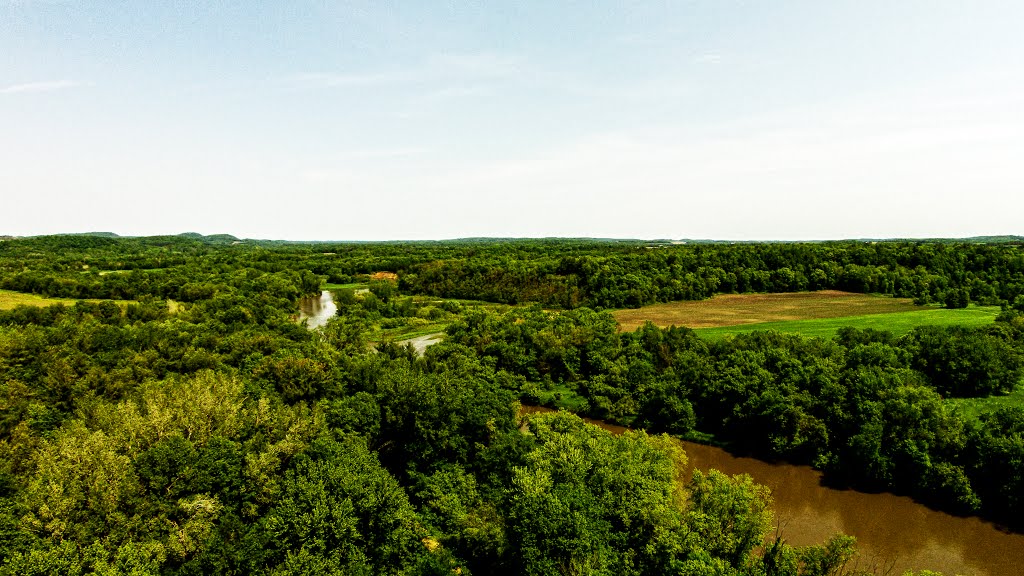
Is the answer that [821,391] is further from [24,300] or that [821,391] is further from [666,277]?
[24,300]

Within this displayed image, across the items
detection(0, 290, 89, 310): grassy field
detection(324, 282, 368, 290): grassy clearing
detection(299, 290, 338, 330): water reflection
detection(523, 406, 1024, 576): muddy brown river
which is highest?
detection(0, 290, 89, 310): grassy field

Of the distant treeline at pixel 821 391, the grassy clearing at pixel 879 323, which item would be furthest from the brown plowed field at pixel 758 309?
the distant treeline at pixel 821 391

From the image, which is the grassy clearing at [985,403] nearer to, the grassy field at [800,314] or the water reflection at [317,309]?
the grassy field at [800,314]

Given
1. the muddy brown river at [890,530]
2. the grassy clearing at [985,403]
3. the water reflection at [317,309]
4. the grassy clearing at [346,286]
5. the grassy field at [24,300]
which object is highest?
the grassy field at [24,300]

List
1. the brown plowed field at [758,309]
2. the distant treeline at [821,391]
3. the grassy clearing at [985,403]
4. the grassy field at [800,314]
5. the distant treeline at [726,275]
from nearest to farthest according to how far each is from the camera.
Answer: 1. the distant treeline at [821,391]
2. the grassy clearing at [985,403]
3. the grassy field at [800,314]
4. the brown plowed field at [758,309]
5. the distant treeline at [726,275]

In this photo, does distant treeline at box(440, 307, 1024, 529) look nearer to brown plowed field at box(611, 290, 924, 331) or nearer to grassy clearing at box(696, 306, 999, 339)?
grassy clearing at box(696, 306, 999, 339)

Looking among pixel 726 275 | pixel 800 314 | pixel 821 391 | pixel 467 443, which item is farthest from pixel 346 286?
pixel 821 391

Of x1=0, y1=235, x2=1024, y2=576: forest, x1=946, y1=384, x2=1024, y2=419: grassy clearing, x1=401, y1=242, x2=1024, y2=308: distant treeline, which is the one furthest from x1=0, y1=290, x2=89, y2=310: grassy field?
x1=946, y1=384, x2=1024, y2=419: grassy clearing
